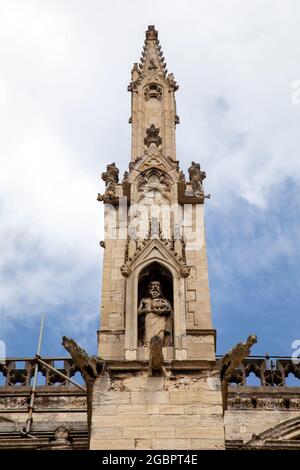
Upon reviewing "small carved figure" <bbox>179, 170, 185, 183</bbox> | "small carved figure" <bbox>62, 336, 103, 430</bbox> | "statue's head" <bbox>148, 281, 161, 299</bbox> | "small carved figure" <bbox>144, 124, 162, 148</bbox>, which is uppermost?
"small carved figure" <bbox>144, 124, 162, 148</bbox>

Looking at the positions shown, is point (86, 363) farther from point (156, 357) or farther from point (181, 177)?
point (181, 177)

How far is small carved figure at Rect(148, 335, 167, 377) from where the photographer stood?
1070 centimetres

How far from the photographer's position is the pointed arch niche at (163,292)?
37.4ft

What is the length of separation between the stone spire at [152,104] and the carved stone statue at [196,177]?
0.32 m

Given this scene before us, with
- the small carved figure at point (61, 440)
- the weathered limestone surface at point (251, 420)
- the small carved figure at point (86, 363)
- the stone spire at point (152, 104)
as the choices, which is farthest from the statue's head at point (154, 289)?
the weathered limestone surface at point (251, 420)

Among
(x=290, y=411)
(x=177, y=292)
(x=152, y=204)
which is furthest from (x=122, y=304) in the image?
(x=290, y=411)

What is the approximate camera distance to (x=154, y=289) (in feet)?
40.1

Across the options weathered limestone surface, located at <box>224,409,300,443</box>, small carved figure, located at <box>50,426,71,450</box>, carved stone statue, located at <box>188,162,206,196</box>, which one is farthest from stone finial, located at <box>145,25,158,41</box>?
small carved figure, located at <box>50,426,71,450</box>

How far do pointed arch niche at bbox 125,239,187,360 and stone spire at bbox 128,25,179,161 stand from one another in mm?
2439

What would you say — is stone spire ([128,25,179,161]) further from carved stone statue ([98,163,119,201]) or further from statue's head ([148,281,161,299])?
statue's head ([148,281,161,299])

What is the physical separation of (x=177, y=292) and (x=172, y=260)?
49cm

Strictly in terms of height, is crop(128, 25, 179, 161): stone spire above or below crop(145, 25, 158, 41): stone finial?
below

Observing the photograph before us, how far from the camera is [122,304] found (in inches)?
482

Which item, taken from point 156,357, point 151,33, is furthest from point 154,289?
point 151,33
